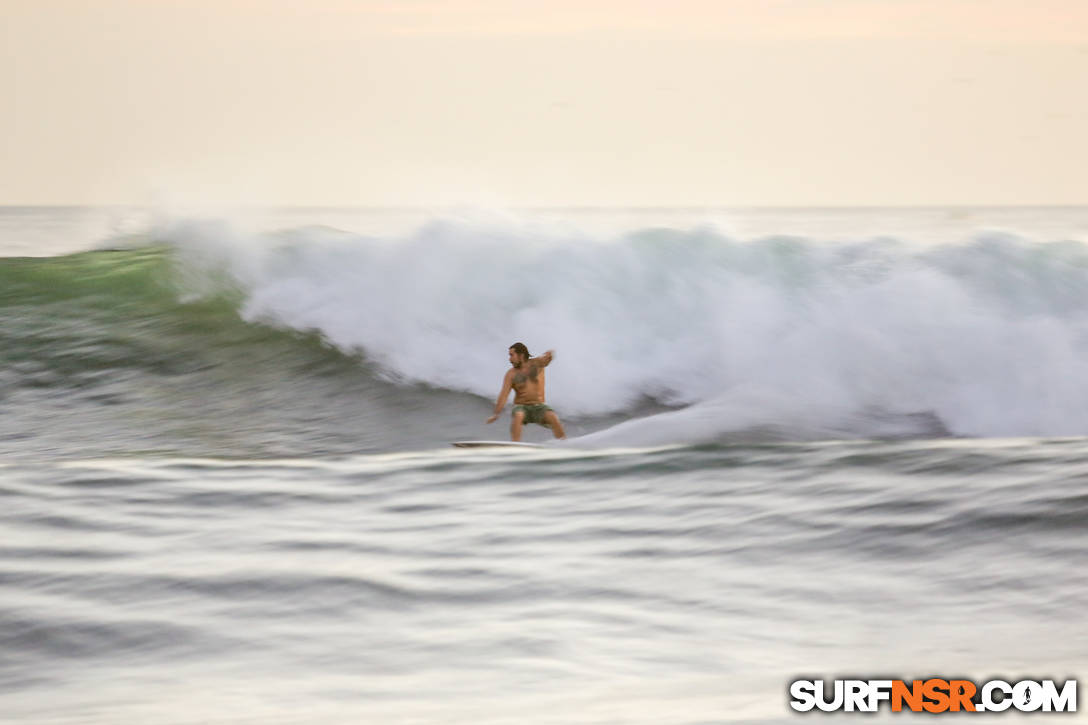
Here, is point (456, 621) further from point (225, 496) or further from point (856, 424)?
point (856, 424)

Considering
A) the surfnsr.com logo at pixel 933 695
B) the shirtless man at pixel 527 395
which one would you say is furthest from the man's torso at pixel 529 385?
the surfnsr.com logo at pixel 933 695

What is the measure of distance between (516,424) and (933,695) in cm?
698

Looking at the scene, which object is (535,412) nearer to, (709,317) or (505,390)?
(505,390)

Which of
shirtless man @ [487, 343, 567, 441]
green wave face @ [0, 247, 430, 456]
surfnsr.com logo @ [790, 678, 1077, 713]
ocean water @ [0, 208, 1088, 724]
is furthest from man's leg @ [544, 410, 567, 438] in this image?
surfnsr.com logo @ [790, 678, 1077, 713]

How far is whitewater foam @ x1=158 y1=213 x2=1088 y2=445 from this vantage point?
12.1 meters

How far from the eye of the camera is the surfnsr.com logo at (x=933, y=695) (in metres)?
4.27

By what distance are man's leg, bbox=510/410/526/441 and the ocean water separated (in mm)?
691

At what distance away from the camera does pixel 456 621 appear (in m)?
5.54

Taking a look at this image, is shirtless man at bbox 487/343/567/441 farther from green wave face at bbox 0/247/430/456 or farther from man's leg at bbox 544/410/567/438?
Result: green wave face at bbox 0/247/430/456

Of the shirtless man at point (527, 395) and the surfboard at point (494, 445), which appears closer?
the surfboard at point (494, 445)

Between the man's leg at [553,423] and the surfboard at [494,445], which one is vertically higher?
the man's leg at [553,423]

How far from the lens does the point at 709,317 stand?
15.1 metres

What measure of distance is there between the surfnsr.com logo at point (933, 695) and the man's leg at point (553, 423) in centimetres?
666

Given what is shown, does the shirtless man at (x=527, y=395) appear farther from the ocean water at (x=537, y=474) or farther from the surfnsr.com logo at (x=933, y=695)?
the surfnsr.com logo at (x=933, y=695)
